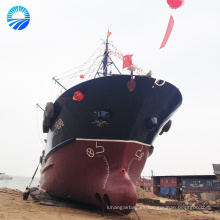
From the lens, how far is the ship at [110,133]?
6715 millimetres

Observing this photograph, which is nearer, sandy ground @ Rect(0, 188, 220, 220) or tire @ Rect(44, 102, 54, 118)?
sandy ground @ Rect(0, 188, 220, 220)

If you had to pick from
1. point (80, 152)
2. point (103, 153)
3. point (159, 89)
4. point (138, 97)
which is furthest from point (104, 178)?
point (159, 89)

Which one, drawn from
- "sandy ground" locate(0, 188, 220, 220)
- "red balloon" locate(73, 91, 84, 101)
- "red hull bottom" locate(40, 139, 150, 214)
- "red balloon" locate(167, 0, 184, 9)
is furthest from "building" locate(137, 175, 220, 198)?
"red balloon" locate(167, 0, 184, 9)

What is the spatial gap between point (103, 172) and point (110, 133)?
1.30 metres

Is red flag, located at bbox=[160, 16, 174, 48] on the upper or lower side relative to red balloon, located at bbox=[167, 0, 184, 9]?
lower

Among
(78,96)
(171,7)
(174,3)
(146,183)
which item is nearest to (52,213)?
(78,96)

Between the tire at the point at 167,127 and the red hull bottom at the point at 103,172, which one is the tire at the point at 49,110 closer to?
the red hull bottom at the point at 103,172

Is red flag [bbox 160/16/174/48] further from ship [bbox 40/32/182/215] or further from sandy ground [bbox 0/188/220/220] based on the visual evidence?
sandy ground [bbox 0/188/220/220]

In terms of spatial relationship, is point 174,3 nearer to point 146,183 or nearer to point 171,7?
point 171,7

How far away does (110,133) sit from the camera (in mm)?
7082

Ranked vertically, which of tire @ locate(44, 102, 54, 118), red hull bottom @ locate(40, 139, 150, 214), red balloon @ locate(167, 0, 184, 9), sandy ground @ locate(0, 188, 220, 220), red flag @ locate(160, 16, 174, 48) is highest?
red balloon @ locate(167, 0, 184, 9)

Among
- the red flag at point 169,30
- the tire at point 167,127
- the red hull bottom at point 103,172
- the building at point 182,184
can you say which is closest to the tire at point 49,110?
the red hull bottom at point 103,172

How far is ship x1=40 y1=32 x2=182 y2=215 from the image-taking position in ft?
22.0

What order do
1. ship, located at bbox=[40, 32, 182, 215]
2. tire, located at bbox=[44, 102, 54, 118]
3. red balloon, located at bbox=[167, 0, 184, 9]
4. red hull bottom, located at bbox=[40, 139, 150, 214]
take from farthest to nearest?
tire, located at bbox=[44, 102, 54, 118] < ship, located at bbox=[40, 32, 182, 215] < red hull bottom, located at bbox=[40, 139, 150, 214] < red balloon, located at bbox=[167, 0, 184, 9]
